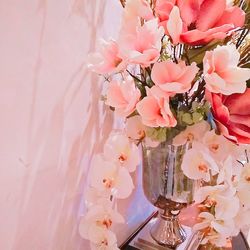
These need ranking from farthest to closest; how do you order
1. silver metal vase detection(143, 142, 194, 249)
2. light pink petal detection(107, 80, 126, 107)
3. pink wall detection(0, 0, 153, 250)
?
1. silver metal vase detection(143, 142, 194, 249)
2. light pink petal detection(107, 80, 126, 107)
3. pink wall detection(0, 0, 153, 250)

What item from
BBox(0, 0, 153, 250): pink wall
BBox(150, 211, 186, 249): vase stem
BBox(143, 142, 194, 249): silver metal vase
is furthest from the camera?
BBox(150, 211, 186, 249): vase stem

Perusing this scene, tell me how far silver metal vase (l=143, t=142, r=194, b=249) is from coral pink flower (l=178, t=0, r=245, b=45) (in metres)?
0.27

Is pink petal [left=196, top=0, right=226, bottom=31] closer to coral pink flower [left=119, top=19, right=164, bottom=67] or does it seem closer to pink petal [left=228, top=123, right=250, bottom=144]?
coral pink flower [left=119, top=19, right=164, bottom=67]

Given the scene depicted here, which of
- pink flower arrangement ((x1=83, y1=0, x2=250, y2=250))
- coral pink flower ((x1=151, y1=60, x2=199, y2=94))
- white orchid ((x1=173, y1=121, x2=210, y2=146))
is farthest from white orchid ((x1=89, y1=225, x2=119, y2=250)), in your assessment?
coral pink flower ((x1=151, y1=60, x2=199, y2=94))

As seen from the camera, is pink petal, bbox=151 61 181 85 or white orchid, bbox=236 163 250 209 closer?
pink petal, bbox=151 61 181 85

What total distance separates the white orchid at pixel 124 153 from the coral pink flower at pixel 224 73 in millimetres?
236

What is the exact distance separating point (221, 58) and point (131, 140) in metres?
0.27

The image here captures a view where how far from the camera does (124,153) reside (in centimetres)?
79

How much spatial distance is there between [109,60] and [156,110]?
0.45 ft

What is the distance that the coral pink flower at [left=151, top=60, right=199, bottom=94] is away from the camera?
2.12ft

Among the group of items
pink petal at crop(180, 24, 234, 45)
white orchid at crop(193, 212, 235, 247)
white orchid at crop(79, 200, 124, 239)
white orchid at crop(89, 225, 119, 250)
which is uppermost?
pink petal at crop(180, 24, 234, 45)

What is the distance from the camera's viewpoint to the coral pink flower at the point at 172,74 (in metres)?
0.65

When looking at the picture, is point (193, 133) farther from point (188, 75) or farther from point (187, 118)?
point (188, 75)

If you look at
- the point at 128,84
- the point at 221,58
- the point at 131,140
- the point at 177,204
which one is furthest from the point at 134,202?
the point at 221,58
